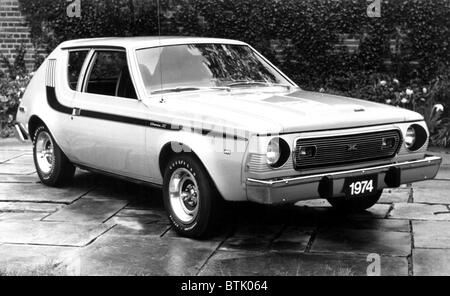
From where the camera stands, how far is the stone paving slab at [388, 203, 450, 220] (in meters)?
6.61

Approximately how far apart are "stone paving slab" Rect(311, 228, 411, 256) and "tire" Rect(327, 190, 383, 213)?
24.0 inches

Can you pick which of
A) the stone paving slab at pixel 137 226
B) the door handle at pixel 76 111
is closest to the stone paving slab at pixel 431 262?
the stone paving slab at pixel 137 226

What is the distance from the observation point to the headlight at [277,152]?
17.4ft

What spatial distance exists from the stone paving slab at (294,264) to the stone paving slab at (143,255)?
17 cm

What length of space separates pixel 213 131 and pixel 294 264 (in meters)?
1.16

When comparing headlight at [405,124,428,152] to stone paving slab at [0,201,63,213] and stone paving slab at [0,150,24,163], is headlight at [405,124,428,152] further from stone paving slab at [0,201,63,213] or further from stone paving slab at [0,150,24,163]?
stone paving slab at [0,150,24,163]

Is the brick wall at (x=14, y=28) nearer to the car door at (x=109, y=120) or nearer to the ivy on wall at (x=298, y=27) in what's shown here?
the ivy on wall at (x=298, y=27)

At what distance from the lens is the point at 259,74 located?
7.06 meters

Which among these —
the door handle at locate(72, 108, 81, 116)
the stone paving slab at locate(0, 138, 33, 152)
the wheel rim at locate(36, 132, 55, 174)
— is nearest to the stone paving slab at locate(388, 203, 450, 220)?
the door handle at locate(72, 108, 81, 116)

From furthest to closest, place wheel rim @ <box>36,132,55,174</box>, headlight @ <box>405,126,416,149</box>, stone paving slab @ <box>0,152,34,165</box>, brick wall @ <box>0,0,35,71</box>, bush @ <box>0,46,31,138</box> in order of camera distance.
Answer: brick wall @ <box>0,0,35,71</box>, bush @ <box>0,46,31,138</box>, stone paving slab @ <box>0,152,34,165</box>, wheel rim @ <box>36,132,55,174</box>, headlight @ <box>405,126,416,149</box>

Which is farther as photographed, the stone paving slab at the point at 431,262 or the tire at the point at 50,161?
the tire at the point at 50,161

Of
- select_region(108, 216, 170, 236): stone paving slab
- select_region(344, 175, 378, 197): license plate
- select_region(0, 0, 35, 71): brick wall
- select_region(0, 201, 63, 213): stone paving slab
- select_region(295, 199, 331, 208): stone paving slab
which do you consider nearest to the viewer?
select_region(344, 175, 378, 197): license plate

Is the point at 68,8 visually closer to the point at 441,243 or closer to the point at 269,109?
the point at 269,109

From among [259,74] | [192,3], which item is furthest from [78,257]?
[192,3]
